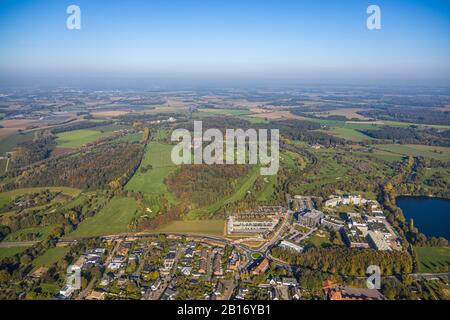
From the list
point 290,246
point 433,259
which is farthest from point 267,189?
point 433,259

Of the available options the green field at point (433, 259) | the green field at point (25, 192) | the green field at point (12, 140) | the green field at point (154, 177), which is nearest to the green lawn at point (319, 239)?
the green field at point (433, 259)

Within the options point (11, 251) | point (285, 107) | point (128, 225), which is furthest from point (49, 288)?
point (285, 107)

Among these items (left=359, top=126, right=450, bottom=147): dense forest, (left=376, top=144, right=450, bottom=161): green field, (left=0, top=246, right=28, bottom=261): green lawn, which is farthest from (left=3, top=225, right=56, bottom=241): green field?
(left=359, top=126, right=450, bottom=147): dense forest

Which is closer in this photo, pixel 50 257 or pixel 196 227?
pixel 50 257

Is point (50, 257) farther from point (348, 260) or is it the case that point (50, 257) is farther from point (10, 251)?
point (348, 260)

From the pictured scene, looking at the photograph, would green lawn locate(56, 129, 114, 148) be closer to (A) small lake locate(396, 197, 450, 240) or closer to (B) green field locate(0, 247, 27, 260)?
(B) green field locate(0, 247, 27, 260)

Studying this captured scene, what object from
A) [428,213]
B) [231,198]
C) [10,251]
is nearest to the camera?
[10,251]
